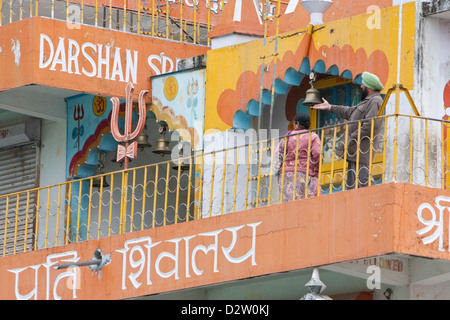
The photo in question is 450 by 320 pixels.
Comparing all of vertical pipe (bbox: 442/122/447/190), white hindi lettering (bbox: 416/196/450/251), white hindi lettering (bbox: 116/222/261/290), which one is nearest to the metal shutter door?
white hindi lettering (bbox: 116/222/261/290)

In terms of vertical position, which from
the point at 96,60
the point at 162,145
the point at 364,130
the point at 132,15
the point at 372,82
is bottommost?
the point at 364,130

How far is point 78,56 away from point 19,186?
296 cm

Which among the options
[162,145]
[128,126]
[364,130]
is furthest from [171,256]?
[162,145]

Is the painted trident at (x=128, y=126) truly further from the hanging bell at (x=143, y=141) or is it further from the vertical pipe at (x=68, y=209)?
the hanging bell at (x=143, y=141)

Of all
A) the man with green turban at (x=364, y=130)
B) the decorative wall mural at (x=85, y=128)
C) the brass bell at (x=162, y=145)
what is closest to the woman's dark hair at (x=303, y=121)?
the man with green turban at (x=364, y=130)

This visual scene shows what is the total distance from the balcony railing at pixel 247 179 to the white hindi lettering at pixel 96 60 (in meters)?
1.35

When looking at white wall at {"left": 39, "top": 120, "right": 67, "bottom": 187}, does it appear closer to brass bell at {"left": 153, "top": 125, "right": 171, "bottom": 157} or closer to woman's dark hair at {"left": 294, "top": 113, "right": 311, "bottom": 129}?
brass bell at {"left": 153, "top": 125, "right": 171, "bottom": 157}

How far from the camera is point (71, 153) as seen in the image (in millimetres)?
23078

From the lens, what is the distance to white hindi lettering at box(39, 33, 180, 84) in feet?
70.8

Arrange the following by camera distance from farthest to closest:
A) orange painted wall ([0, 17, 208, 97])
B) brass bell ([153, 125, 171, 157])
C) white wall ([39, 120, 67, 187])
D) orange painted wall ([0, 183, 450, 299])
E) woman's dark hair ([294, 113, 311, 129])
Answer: white wall ([39, 120, 67, 187]) < brass bell ([153, 125, 171, 157]) < orange painted wall ([0, 17, 208, 97]) < woman's dark hair ([294, 113, 311, 129]) < orange painted wall ([0, 183, 450, 299])

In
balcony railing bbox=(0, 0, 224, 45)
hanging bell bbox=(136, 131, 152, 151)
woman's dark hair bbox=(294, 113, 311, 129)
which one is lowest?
woman's dark hair bbox=(294, 113, 311, 129)

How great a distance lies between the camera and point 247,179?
62.7ft

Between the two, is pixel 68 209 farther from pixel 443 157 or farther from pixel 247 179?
pixel 443 157

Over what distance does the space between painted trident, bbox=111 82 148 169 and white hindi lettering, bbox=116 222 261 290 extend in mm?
1220
